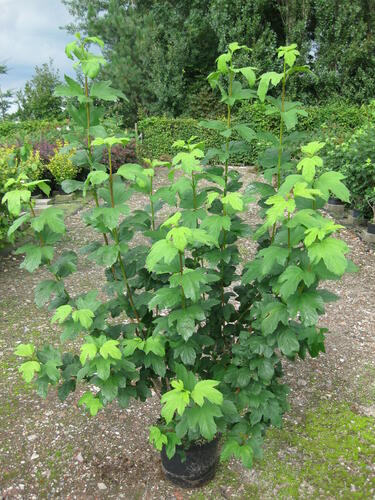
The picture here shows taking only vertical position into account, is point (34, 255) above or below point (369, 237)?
above

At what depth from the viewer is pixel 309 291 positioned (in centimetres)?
176

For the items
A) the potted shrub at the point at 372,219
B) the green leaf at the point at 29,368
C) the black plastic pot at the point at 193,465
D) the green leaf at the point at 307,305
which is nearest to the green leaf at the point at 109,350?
the green leaf at the point at 29,368

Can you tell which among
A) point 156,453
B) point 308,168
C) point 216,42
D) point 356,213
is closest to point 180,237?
point 308,168

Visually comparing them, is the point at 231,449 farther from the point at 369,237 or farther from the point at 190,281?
the point at 369,237

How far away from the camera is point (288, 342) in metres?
1.82

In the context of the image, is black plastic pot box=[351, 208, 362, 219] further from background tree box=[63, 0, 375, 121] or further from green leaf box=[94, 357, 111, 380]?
background tree box=[63, 0, 375, 121]

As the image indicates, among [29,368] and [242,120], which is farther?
[242,120]

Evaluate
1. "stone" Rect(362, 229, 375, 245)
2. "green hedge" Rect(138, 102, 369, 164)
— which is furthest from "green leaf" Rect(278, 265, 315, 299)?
"green hedge" Rect(138, 102, 369, 164)

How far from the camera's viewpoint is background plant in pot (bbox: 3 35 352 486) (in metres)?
1.66

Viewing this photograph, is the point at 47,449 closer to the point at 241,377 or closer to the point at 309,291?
the point at 241,377

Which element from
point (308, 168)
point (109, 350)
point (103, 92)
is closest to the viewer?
point (308, 168)

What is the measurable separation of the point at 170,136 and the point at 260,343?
483 inches

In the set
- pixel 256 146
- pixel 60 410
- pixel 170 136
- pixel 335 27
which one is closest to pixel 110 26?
pixel 170 136

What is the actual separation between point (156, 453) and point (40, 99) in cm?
2101
